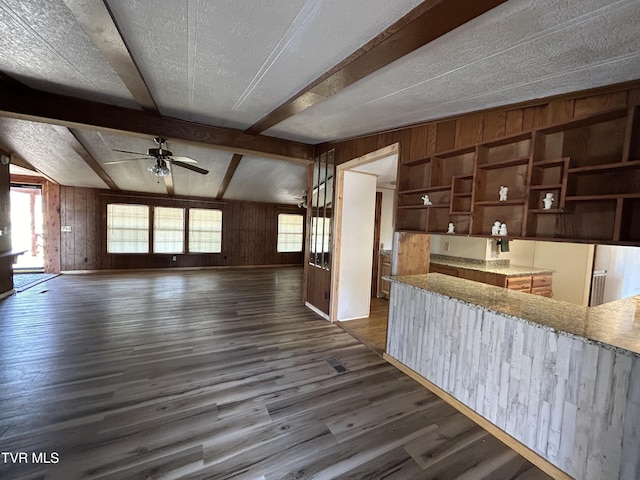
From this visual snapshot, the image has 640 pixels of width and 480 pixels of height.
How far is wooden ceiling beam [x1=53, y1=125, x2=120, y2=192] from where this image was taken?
4088 mm

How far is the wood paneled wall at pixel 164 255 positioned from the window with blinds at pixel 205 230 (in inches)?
6.3

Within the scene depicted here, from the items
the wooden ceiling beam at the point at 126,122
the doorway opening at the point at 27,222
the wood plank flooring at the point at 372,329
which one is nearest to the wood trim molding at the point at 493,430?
the wood plank flooring at the point at 372,329

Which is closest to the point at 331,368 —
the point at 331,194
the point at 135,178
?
the point at 331,194

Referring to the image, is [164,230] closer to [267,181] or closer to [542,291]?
[267,181]

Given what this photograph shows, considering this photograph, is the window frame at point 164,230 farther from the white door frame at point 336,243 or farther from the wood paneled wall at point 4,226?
the white door frame at point 336,243

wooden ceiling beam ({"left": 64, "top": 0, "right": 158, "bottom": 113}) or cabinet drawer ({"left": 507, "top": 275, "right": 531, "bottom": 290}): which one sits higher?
wooden ceiling beam ({"left": 64, "top": 0, "right": 158, "bottom": 113})

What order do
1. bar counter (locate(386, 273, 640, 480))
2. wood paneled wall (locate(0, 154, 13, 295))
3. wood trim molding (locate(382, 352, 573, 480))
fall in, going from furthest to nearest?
wood paneled wall (locate(0, 154, 13, 295)) < wood trim molding (locate(382, 352, 573, 480)) < bar counter (locate(386, 273, 640, 480))

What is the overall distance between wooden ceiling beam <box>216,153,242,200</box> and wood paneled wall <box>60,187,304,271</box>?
3.63 feet

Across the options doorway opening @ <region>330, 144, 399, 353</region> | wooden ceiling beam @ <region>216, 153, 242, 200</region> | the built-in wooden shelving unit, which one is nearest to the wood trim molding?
doorway opening @ <region>330, 144, 399, 353</region>

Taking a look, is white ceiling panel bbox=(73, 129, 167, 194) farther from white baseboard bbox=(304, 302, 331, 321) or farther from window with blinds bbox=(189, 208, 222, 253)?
white baseboard bbox=(304, 302, 331, 321)

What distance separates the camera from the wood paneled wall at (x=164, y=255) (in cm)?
704

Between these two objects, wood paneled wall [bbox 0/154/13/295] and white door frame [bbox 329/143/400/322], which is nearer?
white door frame [bbox 329/143/400/322]

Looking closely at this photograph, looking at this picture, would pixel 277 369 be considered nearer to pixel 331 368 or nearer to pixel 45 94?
pixel 331 368

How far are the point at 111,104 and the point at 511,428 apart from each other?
5.04 m
